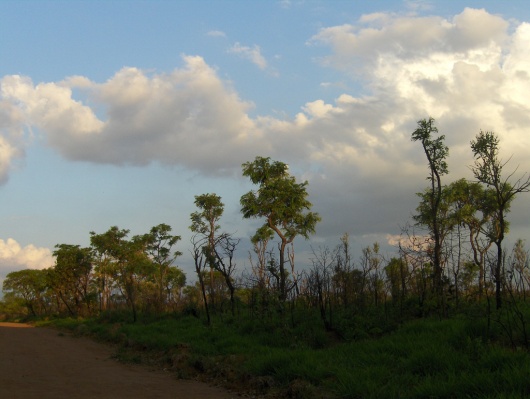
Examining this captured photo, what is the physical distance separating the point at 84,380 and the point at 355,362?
6101mm

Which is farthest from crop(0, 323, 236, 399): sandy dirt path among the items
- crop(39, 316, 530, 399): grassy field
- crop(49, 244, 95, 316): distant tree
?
crop(49, 244, 95, 316): distant tree

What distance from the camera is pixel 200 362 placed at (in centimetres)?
1118

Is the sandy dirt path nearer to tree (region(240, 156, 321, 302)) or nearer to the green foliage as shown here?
the green foliage

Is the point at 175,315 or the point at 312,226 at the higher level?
the point at 312,226

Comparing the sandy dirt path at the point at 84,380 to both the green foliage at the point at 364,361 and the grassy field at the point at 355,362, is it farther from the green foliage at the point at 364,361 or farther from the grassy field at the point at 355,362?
the green foliage at the point at 364,361

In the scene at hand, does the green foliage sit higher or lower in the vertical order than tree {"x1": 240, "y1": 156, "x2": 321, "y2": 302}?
lower

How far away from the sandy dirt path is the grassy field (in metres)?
0.67

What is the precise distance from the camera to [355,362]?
8.85 m

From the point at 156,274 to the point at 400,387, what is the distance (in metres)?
34.4

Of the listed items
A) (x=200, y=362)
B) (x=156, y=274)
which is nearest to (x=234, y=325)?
(x=200, y=362)

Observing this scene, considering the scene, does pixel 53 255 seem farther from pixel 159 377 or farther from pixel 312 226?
pixel 159 377

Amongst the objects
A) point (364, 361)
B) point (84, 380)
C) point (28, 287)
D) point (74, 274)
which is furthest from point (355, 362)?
point (28, 287)

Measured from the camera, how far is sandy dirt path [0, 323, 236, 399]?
870 centimetres

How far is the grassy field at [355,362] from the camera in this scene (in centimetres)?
662
